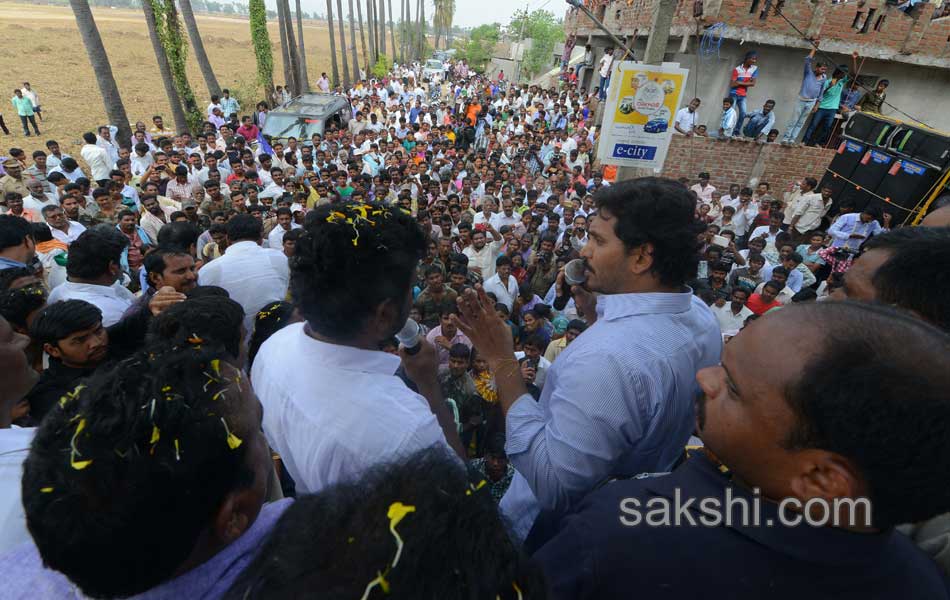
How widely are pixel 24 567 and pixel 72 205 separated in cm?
646

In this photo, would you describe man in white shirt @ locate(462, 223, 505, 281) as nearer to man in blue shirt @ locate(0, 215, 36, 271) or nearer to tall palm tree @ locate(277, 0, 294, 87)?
man in blue shirt @ locate(0, 215, 36, 271)

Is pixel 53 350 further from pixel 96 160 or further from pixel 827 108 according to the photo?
pixel 827 108

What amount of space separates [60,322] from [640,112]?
207 inches

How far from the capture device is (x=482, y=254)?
22.5 feet

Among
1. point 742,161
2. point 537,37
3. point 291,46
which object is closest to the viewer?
point 742,161

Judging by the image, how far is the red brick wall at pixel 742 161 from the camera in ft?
32.8

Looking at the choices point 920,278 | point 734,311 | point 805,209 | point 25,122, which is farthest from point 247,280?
point 25,122

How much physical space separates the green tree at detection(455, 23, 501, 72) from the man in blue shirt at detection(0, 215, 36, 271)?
4910 cm

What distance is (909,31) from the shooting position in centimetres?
1009

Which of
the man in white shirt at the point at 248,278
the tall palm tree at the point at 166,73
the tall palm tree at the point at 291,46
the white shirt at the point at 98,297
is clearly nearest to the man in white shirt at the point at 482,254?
the man in white shirt at the point at 248,278

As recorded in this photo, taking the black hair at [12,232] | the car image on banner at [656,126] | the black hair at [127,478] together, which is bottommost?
the black hair at [12,232]

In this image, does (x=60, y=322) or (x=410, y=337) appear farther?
(x=60, y=322)

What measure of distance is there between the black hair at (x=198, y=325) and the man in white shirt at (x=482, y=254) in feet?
14.7

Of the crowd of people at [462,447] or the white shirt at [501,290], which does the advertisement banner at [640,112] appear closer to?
the white shirt at [501,290]
